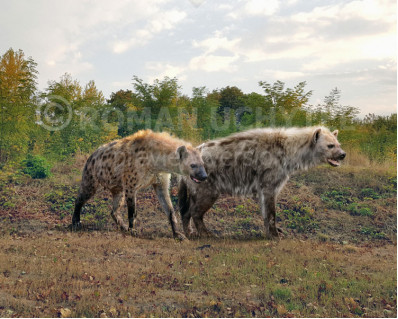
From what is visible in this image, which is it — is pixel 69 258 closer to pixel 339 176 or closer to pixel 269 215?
pixel 269 215

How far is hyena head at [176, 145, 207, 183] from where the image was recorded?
9008 millimetres

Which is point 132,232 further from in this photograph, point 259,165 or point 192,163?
point 259,165

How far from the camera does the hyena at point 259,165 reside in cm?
953

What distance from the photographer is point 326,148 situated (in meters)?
9.44

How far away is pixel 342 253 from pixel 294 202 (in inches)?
172

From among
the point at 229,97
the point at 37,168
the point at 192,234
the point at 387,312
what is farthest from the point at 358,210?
the point at 229,97

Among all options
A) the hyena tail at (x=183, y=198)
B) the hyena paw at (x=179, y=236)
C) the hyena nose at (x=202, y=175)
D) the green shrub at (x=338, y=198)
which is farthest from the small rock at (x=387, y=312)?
the green shrub at (x=338, y=198)

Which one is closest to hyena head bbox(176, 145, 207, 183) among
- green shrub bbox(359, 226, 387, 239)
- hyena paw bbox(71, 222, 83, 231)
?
hyena paw bbox(71, 222, 83, 231)

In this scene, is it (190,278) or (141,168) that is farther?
(141,168)

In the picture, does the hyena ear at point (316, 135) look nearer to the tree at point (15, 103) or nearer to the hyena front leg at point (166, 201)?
the hyena front leg at point (166, 201)

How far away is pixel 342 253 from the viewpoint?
8.98m

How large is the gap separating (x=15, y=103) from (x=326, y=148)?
38.8 ft

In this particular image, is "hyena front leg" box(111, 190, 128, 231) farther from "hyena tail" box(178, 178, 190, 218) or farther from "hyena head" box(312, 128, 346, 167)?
"hyena head" box(312, 128, 346, 167)

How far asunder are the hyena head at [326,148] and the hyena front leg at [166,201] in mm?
3276
